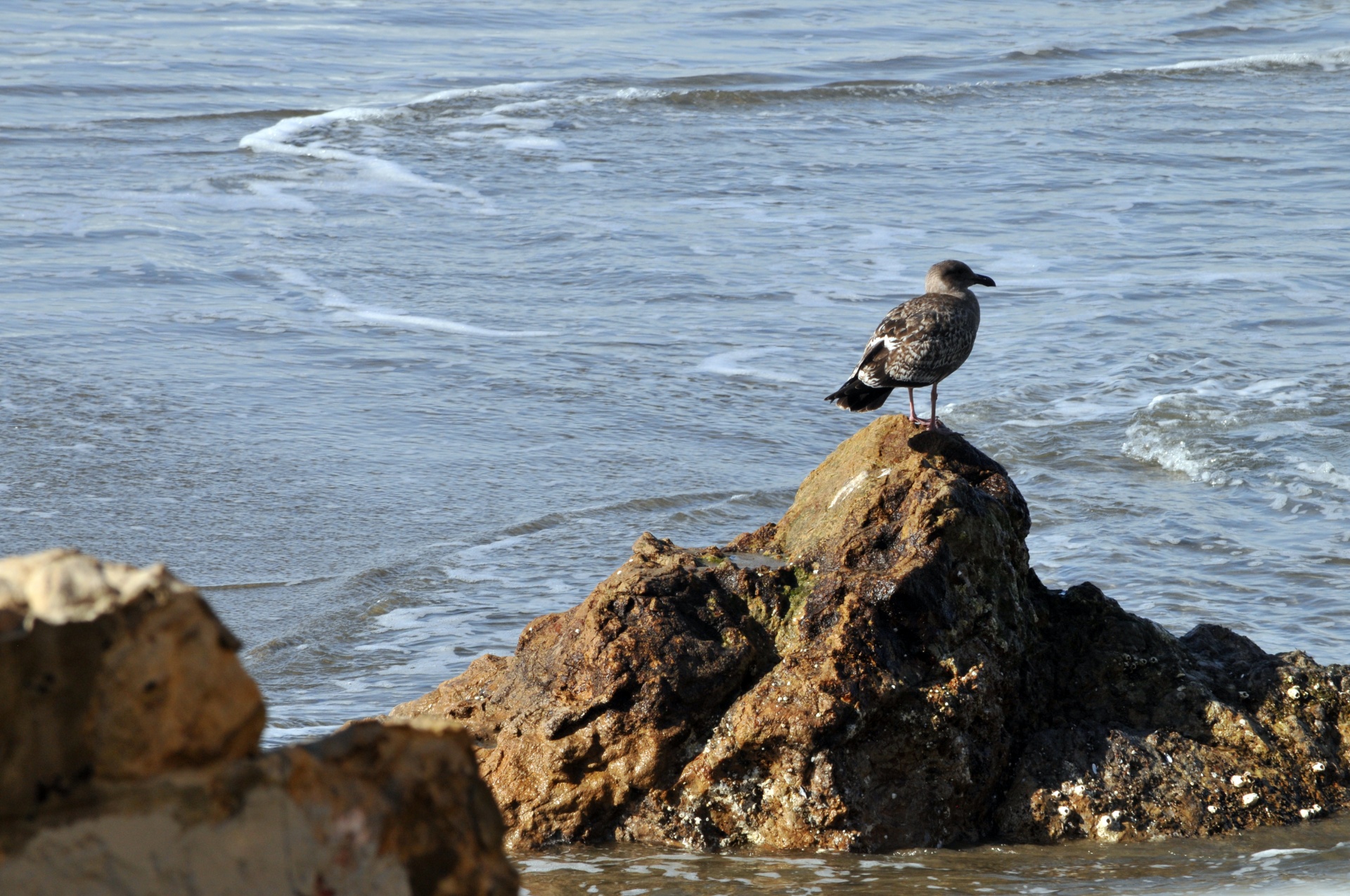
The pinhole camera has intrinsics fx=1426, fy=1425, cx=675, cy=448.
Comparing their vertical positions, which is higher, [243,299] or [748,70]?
[748,70]

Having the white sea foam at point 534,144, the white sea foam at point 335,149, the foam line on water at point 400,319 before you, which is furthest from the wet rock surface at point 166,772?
the white sea foam at point 534,144

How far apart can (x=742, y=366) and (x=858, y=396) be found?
436 cm

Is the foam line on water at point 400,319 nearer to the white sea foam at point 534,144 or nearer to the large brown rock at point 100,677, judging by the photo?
the white sea foam at point 534,144

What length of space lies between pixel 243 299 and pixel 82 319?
116 centimetres

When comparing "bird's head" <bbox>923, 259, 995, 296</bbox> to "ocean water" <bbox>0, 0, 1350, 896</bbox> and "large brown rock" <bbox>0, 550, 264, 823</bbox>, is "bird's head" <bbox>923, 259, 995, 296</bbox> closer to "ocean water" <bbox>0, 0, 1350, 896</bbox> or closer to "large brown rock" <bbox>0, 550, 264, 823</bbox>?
"ocean water" <bbox>0, 0, 1350, 896</bbox>

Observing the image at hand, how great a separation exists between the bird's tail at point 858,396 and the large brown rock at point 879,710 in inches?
38.4

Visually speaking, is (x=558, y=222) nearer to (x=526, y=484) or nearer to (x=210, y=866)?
(x=526, y=484)

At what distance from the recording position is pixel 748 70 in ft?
68.4

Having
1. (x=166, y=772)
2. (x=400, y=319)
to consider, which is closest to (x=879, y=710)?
(x=166, y=772)

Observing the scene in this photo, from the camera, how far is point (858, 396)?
5234 mm

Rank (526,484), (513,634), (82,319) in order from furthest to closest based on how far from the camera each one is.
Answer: (82,319)
(526,484)
(513,634)

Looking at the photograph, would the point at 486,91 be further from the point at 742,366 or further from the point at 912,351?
the point at 912,351

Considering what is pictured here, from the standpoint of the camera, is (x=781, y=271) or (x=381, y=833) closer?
(x=381, y=833)

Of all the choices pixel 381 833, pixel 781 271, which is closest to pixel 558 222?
pixel 781 271
